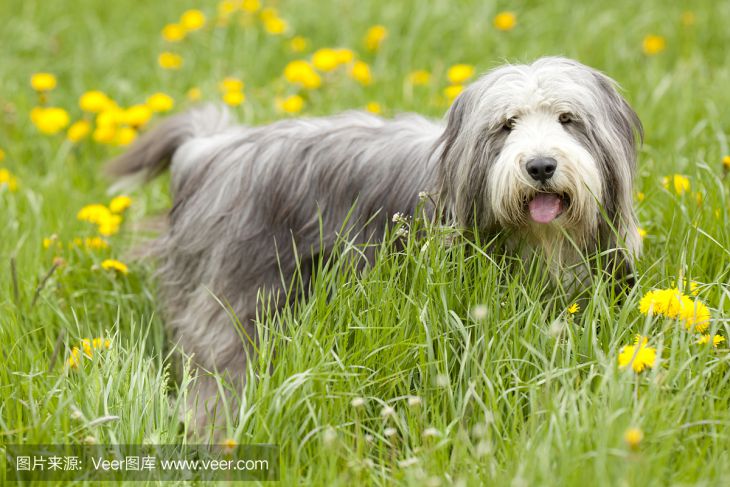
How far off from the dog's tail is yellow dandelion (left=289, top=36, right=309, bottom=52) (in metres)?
2.39

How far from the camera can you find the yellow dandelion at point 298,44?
693cm

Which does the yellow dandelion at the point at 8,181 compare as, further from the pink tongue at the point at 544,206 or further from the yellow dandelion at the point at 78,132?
the pink tongue at the point at 544,206

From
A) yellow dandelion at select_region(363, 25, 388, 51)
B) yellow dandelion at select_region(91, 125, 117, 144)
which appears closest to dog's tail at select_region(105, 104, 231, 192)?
yellow dandelion at select_region(91, 125, 117, 144)

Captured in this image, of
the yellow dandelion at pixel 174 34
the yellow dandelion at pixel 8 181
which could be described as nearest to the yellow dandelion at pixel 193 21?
the yellow dandelion at pixel 174 34

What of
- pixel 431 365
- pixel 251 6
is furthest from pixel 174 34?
pixel 431 365

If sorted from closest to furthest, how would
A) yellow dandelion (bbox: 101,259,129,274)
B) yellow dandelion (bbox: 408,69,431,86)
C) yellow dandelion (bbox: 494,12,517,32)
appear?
yellow dandelion (bbox: 101,259,129,274) → yellow dandelion (bbox: 408,69,431,86) → yellow dandelion (bbox: 494,12,517,32)

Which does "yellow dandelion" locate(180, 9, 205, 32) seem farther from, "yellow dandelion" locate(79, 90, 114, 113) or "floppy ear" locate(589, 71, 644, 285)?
"floppy ear" locate(589, 71, 644, 285)

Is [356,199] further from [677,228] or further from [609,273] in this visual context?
[677,228]

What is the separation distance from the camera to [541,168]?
3066 mm

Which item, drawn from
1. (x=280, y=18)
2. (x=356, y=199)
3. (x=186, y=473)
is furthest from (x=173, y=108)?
(x=186, y=473)

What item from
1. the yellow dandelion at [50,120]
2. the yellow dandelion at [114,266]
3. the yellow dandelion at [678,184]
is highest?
the yellow dandelion at [678,184]

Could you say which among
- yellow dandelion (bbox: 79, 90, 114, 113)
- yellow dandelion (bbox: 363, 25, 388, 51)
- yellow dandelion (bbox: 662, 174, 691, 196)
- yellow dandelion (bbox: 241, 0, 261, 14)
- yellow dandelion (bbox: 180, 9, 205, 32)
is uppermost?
yellow dandelion (bbox: 241, 0, 261, 14)

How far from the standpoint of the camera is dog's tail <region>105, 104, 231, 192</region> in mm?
4480

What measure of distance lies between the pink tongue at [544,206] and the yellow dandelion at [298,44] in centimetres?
407
